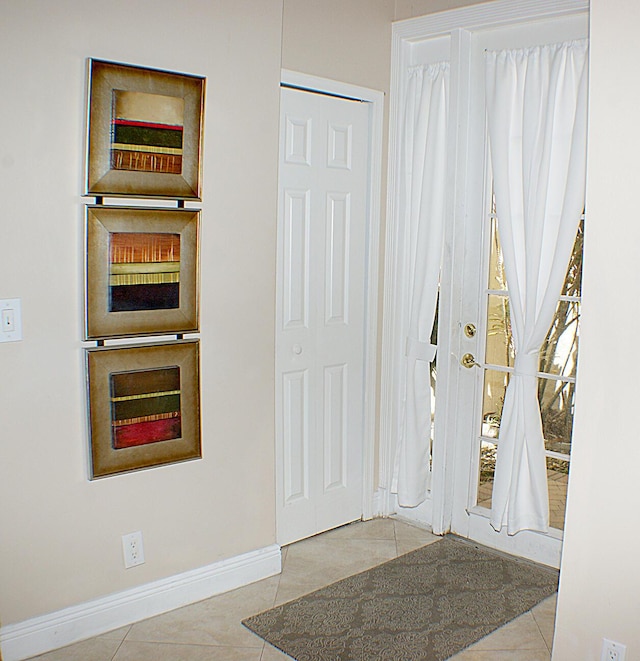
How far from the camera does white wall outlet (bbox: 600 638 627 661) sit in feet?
7.09

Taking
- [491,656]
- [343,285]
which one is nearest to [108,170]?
[343,285]

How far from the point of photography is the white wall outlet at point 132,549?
2.76 m

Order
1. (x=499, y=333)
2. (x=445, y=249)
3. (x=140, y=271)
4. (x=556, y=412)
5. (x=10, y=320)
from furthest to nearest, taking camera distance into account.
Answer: (x=445, y=249)
(x=499, y=333)
(x=556, y=412)
(x=140, y=271)
(x=10, y=320)

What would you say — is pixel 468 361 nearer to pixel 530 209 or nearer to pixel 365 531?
pixel 530 209

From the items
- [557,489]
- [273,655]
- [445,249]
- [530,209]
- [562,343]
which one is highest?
[530,209]

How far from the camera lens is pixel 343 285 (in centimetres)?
352

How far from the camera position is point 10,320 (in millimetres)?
2422

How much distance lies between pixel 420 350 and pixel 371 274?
1.39 ft

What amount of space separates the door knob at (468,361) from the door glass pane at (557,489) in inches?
20.7

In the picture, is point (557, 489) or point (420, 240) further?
point (420, 240)

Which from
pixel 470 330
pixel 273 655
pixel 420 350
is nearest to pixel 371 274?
pixel 420 350

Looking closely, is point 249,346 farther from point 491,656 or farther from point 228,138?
point 491,656

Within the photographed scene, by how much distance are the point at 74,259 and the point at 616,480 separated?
5.93 feet

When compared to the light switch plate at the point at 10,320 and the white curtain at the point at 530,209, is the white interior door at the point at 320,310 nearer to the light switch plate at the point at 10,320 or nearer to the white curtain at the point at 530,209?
the white curtain at the point at 530,209
